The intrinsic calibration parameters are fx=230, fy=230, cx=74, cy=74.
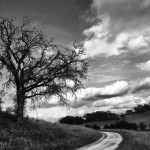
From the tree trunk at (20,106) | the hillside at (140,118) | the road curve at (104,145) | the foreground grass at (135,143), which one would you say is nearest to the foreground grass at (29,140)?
the road curve at (104,145)

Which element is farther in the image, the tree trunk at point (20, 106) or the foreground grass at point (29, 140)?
the tree trunk at point (20, 106)

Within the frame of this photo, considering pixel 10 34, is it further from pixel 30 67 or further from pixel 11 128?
pixel 11 128

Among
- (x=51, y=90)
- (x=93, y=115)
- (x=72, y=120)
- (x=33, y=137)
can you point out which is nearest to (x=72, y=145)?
(x=33, y=137)

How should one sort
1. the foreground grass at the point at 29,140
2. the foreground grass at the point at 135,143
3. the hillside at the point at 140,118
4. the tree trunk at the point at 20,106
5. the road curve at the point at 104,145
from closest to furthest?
the foreground grass at the point at 135,143 < the foreground grass at the point at 29,140 < the road curve at the point at 104,145 < the tree trunk at the point at 20,106 < the hillside at the point at 140,118

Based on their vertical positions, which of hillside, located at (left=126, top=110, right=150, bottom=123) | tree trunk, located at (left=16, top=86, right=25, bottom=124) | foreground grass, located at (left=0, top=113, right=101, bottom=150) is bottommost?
foreground grass, located at (left=0, top=113, right=101, bottom=150)

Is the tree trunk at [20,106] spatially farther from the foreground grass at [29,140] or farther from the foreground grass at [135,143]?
the foreground grass at [135,143]

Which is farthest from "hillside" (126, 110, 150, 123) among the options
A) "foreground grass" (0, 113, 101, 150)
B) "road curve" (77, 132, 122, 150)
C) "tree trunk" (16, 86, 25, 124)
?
"foreground grass" (0, 113, 101, 150)

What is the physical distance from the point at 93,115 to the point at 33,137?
375 feet

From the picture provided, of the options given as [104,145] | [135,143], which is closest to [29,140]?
[104,145]

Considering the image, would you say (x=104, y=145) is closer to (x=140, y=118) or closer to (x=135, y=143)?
(x=135, y=143)

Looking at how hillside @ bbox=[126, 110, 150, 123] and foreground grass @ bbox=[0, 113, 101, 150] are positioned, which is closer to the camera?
foreground grass @ bbox=[0, 113, 101, 150]

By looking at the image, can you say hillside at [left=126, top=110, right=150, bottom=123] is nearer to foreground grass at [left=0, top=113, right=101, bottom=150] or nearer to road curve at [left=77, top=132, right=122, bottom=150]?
road curve at [left=77, top=132, right=122, bottom=150]

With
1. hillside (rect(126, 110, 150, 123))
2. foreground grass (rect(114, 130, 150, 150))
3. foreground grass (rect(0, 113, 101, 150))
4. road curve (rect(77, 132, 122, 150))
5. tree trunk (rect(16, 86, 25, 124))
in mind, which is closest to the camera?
foreground grass (rect(114, 130, 150, 150))

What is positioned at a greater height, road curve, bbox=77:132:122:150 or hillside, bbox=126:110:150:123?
hillside, bbox=126:110:150:123
